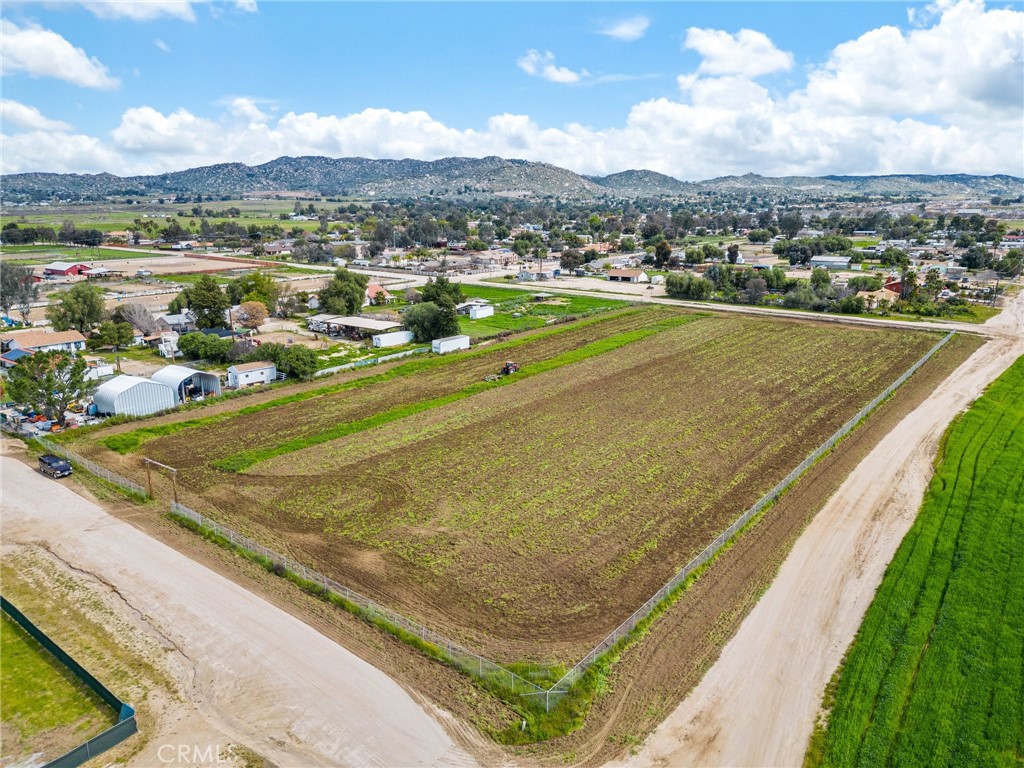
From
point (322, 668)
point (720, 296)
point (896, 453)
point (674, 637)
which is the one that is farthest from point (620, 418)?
point (720, 296)

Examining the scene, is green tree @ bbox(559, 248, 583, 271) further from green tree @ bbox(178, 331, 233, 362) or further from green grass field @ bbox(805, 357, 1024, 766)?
green grass field @ bbox(805, 357, 1024, 766)

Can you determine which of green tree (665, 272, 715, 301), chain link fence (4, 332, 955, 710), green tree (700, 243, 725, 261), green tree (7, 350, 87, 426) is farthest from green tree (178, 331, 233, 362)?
green tree (700, 243, 725, 261)

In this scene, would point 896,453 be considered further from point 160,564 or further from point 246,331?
point 246,331

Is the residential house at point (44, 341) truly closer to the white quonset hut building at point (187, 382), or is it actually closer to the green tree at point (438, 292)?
the white quonset hut building at point (187, 382)

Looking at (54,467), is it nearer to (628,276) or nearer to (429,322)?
(429,322)


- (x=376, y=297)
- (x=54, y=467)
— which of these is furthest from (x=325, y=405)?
(x=376, y=297)

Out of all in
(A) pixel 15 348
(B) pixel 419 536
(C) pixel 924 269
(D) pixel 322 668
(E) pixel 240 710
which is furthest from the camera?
(C) pixel 924 269
